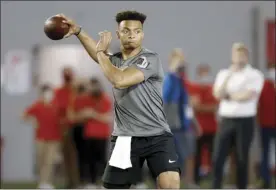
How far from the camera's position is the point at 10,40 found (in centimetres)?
1269

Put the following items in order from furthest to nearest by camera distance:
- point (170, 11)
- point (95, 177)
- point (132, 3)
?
1. point (170, 11)
2. point (132, 3)
3. point (95, 177)

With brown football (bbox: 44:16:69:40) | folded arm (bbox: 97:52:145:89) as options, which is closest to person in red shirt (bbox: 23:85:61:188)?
brown football (bbox: 44:16:69:40)

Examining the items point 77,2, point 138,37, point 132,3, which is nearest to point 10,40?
point 77,2

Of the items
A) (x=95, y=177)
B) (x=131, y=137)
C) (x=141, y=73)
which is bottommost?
(x=95, y=177)

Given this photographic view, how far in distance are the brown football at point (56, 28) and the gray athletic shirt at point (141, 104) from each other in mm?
413

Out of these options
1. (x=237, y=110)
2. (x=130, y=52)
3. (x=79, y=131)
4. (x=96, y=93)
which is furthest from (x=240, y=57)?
(x=130, y=52)

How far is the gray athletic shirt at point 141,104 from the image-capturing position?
18.1 feet

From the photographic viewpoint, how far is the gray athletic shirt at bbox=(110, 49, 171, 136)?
18.1 feet

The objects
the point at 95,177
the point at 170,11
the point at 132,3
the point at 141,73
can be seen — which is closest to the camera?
the point at 141,73

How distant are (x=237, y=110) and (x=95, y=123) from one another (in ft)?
8.11

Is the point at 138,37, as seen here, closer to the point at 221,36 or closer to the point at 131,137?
the point at 131,137

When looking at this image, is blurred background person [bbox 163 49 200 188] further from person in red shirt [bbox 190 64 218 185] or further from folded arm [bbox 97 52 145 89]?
folded arm [bbox 97 52 145 89]

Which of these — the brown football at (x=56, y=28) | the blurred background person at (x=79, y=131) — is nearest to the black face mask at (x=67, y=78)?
the blurred background person at (x=79, y=131)

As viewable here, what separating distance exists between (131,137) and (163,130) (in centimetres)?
23
